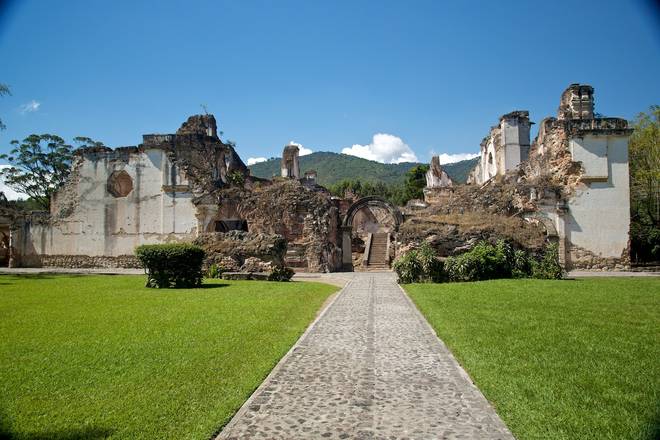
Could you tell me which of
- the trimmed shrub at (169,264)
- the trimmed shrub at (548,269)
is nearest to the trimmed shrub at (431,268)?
the trimmed shrub at (548,269)

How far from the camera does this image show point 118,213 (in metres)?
29.3

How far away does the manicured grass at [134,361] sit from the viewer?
13.2 feet

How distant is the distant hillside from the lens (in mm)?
120625

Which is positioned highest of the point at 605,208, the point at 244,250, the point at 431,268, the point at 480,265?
the point at 605,208

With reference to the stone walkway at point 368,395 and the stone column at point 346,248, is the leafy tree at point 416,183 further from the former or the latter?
the stone walkway at point 368,395

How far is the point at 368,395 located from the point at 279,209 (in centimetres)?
2121

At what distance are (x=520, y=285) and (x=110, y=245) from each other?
25050 millimetres

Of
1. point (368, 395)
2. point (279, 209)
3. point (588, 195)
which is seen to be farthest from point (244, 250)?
point (588, 195)

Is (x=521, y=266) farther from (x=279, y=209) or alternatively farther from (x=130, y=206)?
(x=130, y=206)

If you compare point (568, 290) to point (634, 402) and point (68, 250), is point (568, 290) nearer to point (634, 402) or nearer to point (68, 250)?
point (634, 402)

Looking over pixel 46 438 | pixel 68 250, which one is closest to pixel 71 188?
pixel 68 250

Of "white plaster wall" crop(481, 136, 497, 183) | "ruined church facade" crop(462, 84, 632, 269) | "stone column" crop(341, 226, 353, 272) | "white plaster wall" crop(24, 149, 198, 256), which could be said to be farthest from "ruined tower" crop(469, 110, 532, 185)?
"white plaster wall" crop(24, 149, 198, 256)

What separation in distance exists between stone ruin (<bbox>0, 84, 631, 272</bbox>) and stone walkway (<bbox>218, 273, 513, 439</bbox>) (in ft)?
42.2

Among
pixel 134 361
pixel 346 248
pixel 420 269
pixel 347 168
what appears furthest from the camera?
pixel 347 168
